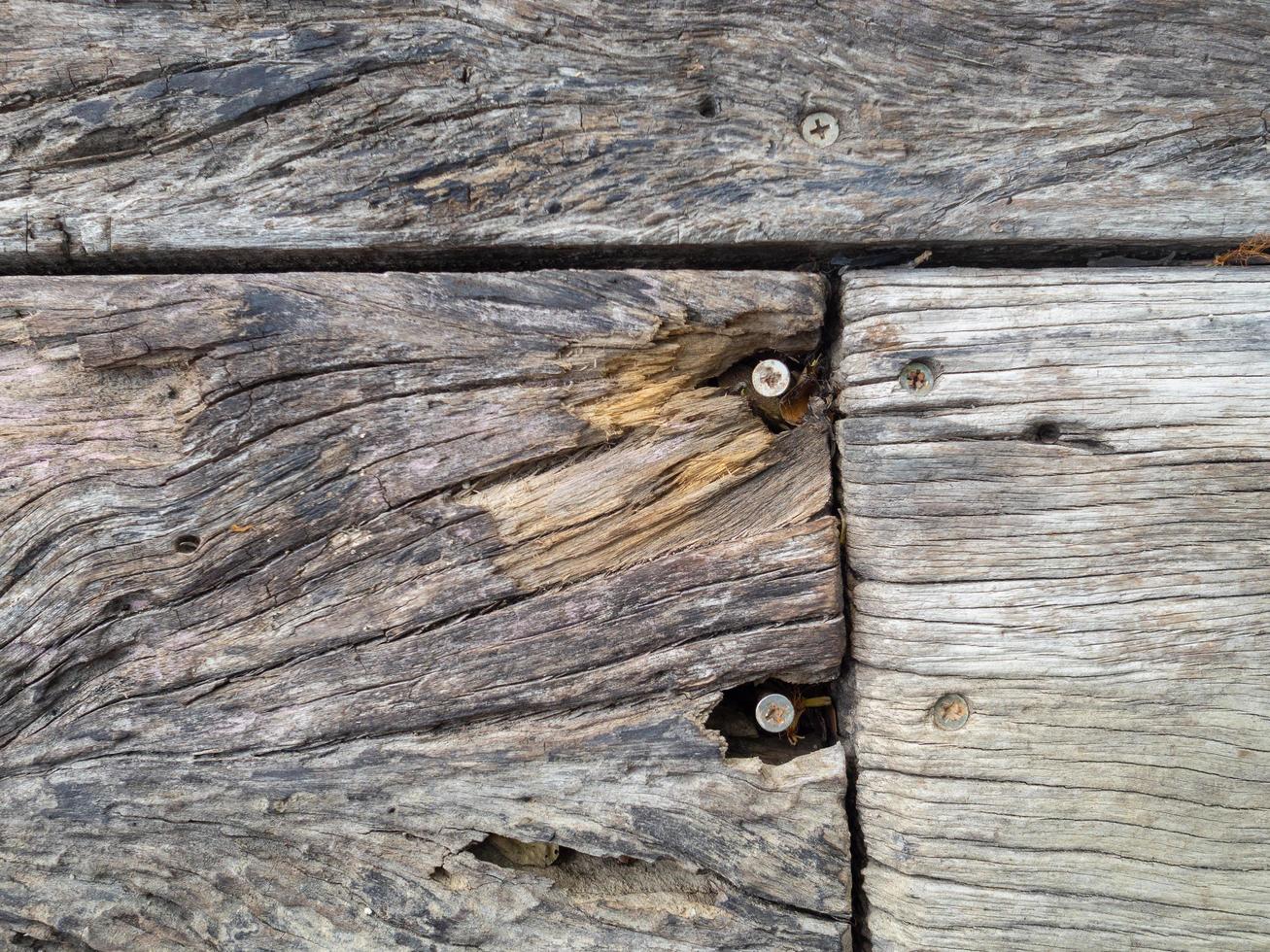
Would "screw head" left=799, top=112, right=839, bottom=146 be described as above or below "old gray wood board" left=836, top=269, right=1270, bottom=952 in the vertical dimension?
above

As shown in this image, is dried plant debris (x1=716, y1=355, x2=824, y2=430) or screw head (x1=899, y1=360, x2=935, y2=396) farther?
dried plant debris (x1=716, y1=355, x2=824, y2=430)

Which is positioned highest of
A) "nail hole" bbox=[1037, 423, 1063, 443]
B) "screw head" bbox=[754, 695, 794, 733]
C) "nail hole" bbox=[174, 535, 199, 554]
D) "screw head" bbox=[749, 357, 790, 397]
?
"screw head" bbox=[749, 357, 790, 397]

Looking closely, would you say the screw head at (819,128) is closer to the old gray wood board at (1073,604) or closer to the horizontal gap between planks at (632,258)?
the horizontal gap between planks at (632,258)

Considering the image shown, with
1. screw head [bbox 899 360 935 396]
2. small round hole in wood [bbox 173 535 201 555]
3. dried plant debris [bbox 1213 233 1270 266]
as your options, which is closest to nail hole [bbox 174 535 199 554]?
small round hole in wood [bbox 173 535 201 555]

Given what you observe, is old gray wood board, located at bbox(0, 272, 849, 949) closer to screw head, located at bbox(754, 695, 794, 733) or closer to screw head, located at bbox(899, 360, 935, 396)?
screw head, located at bbox(754, 695, 794, 733)

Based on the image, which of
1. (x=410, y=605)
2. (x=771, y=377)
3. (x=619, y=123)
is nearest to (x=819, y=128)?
(x=619, y=123)

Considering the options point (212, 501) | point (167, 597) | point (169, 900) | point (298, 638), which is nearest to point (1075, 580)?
point (298, 638)

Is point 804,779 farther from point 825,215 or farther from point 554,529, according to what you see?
point 825,215
